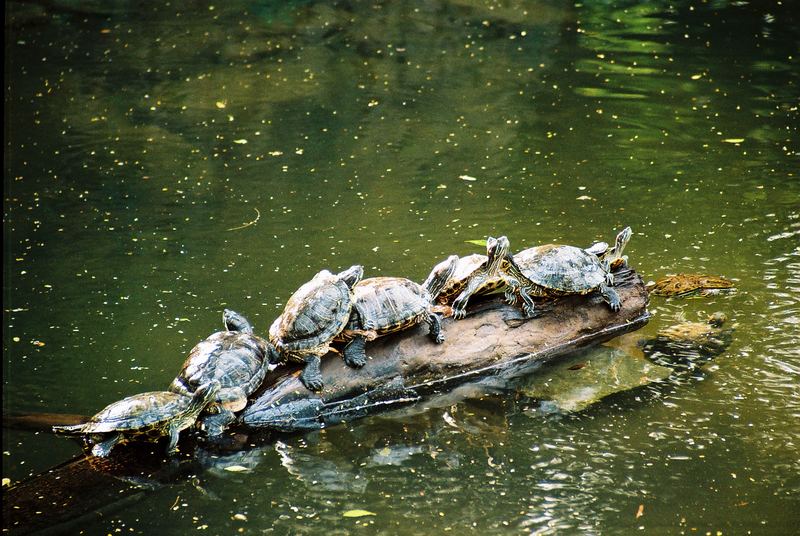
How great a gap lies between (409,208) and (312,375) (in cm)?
333

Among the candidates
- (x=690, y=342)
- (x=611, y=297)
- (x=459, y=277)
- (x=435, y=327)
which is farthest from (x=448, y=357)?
(x=690, y=342)

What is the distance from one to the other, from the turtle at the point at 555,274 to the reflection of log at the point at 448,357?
11 cm

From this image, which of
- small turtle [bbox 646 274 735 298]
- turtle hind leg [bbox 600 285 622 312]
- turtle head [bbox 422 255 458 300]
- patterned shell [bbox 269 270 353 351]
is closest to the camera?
patterned shell [bbox 269 270 353 351]

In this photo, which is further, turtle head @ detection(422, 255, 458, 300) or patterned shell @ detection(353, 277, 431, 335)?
turtle head @ detection(422, 255, 458, 300)

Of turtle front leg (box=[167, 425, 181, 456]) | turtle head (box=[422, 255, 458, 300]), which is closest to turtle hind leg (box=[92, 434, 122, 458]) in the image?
turtle front leg (box=[167, 425, 181, 456])

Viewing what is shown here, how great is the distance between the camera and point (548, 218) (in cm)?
818

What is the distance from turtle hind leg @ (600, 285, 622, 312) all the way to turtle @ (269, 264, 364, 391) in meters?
1.71

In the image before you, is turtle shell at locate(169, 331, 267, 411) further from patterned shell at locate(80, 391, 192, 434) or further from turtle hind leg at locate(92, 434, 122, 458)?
turtle hind leg at locate(92, 434, 122, 458)

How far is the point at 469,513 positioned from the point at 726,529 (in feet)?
3.95

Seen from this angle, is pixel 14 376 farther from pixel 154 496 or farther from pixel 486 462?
pixel 486 462

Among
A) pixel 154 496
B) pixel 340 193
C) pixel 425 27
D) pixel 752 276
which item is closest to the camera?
pixel 154 496

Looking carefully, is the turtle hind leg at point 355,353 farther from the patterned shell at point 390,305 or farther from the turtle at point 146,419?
the turtle at point 146,419

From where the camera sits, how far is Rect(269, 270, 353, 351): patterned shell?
5.41 metres

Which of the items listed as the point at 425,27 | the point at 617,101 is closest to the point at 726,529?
the point at 617,101
